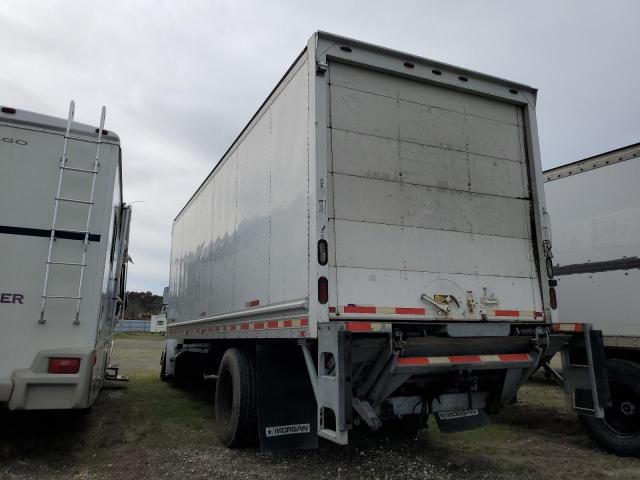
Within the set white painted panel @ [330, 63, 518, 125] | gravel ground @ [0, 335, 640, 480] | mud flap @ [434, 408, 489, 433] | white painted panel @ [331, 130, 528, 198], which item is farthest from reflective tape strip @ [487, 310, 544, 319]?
white painted panel @ [330, 63, 518, 125]

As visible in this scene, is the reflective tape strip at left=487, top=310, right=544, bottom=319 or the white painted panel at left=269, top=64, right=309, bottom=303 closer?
the white painted panel at left=269, top=64, right=309, bottom=303

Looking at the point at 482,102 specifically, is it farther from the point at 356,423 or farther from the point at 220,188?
the point at 220,188

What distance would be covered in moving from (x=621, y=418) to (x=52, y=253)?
243 inches

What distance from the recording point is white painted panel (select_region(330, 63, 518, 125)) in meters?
4.50

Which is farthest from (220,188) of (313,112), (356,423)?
(356,423)

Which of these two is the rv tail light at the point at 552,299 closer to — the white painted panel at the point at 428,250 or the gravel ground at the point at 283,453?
the white painted panel at the point at 428,250

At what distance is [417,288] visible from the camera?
4.34 m

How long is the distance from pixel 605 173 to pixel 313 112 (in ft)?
13.7

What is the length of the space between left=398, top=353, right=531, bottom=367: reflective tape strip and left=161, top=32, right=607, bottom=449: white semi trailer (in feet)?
0.06

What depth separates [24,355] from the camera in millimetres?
4383

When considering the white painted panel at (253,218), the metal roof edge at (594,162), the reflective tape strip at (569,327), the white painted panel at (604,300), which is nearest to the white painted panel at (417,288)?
the reflective tape strip at (569,327)

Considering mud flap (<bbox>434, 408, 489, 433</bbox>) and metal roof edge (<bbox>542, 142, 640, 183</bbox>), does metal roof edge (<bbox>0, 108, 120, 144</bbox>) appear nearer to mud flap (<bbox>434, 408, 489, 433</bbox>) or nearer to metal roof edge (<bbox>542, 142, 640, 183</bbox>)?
mud flap (<bbox>434, 408, 489, 433</bbox>)

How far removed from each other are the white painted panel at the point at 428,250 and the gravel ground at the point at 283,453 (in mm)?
1977

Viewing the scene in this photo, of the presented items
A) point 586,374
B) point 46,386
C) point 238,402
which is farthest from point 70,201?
point 586,374
